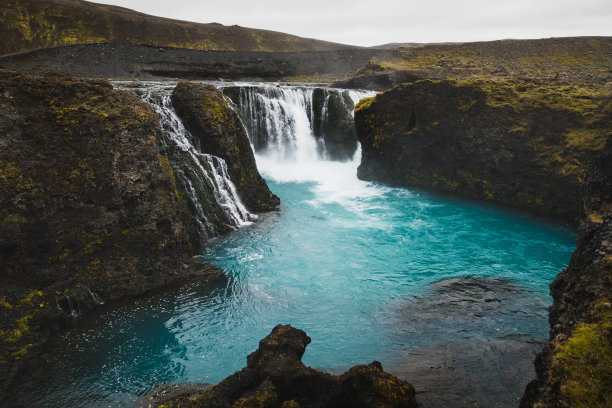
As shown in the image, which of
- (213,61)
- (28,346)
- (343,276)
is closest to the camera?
(28,346)

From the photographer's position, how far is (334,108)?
2452 centimetres

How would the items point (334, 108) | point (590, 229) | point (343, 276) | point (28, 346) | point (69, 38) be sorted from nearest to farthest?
1. point (590, 229)
2. point (28, 346)
3. point (343, 276)
4. point (334, 108)
5. point (69, 38)

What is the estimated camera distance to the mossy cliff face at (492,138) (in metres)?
13.3

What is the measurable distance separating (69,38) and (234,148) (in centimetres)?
5597

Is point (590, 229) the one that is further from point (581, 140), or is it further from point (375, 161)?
point (375, 161)

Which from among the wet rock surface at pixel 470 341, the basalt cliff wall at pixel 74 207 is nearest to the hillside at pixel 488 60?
the wet rock surface at pixel 470 341

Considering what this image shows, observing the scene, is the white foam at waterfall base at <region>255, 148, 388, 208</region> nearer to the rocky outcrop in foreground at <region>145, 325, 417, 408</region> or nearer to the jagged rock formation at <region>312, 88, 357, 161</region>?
the jagged rock formation at <region>312, 88, 357, 161</region>

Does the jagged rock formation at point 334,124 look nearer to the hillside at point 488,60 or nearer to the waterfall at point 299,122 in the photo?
the waterfall at point 299,122

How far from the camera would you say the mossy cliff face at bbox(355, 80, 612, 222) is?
1326 cm

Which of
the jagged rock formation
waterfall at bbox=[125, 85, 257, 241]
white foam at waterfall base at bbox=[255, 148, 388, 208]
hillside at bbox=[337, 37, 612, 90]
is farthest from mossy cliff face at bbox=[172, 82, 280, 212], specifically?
hillside at bbox=[337, 37, 612, 90]

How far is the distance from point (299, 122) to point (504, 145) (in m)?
13.5

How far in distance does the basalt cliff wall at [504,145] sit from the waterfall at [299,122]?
192 inches

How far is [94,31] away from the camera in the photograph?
55.5 meters

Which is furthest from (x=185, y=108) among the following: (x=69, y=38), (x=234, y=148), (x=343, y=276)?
(x=69, y=38)
